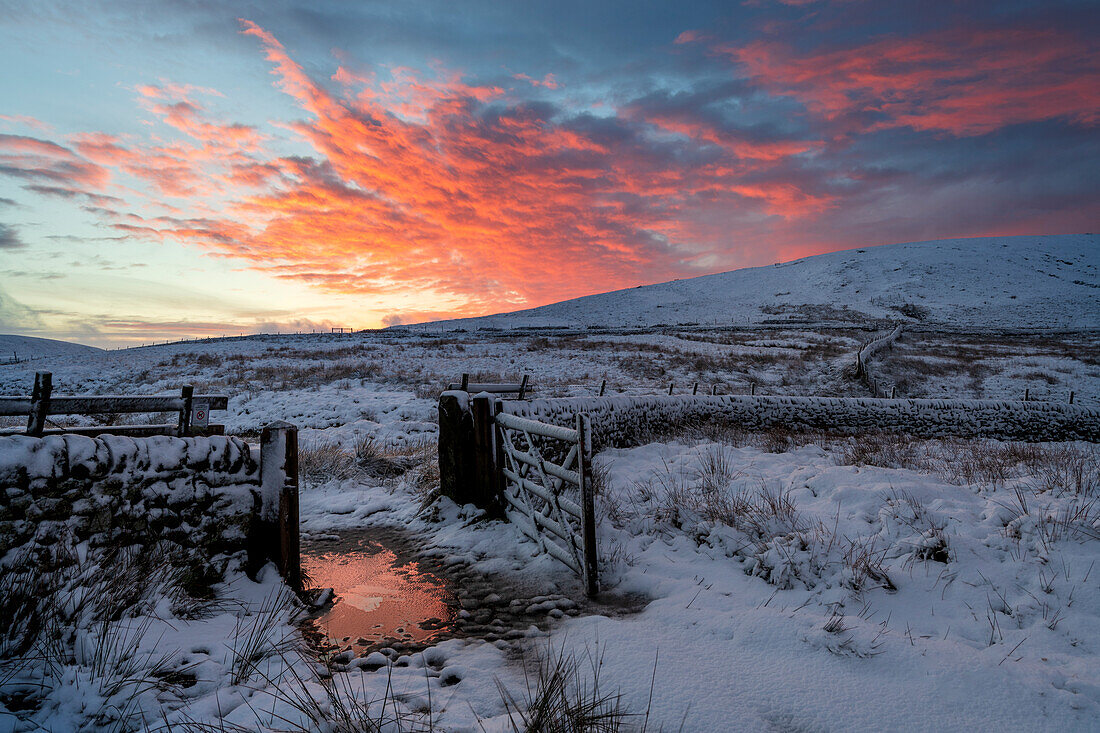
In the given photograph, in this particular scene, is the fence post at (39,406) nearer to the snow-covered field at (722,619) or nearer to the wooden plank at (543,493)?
the snow-covered field at (722,619)

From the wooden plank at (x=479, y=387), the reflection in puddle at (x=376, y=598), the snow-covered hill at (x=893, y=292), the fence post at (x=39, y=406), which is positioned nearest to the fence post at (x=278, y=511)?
the reflection in puddle at (x=376, y=598)

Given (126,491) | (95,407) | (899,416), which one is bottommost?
(899,416)

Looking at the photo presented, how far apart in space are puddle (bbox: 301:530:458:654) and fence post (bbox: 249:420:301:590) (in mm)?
516

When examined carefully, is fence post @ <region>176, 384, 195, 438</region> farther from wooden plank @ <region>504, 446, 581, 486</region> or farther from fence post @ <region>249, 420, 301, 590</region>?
wooden plank @ <region>504, 446, 581, 486</region>

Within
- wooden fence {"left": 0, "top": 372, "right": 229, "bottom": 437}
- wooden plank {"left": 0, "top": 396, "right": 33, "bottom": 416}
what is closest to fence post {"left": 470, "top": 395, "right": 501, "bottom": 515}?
wooden fence {"left": 0, "top": 372, "right": 229, "bottom": 437}

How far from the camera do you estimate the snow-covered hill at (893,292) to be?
210 ft

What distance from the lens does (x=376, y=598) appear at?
442 cm

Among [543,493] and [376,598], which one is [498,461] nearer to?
[543,493]

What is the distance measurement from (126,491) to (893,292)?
91.9m

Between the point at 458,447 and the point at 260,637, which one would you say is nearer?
Answer: the point at 260,637

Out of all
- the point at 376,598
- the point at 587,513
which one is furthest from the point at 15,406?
the point at 587,513

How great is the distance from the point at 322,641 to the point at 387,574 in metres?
1.40

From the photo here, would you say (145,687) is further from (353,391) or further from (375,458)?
(353,391)

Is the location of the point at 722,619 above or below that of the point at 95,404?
below
